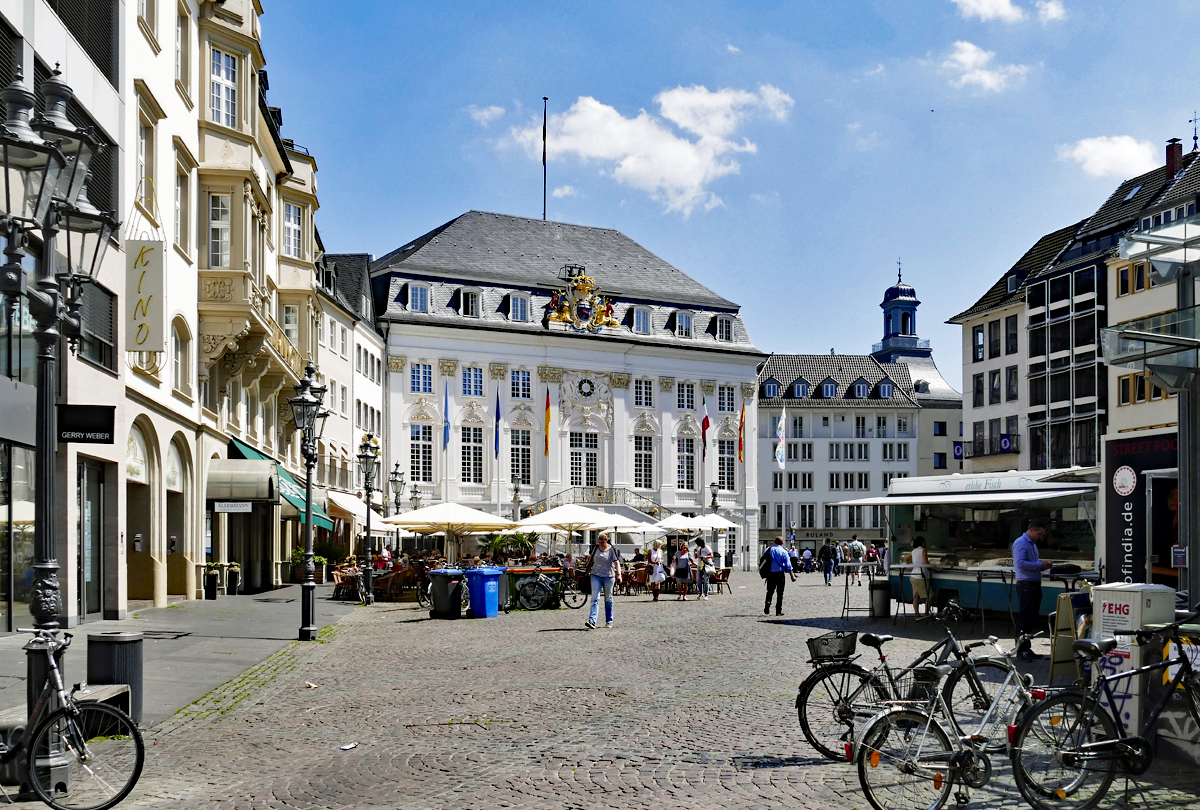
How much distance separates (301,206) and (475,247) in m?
34.0

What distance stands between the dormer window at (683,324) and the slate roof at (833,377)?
77.4ft

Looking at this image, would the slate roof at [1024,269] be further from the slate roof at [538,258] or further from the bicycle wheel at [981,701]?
the bicycle wheel at [981,701]

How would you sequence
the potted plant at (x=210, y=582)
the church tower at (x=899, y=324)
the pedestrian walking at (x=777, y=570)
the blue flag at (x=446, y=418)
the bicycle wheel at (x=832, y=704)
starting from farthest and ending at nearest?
the church tower at (x=899, y=324) < the blue flag at (x=446, y=418) < the potted plant at (x=210, y=582) < the pedestrian walking at (x=777, y=570) < the bicycle wheel at (x=832, y=704)

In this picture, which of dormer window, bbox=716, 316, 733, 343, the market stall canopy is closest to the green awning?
the market stall canopy

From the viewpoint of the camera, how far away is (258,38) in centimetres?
3256

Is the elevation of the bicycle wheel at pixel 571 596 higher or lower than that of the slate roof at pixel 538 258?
lower

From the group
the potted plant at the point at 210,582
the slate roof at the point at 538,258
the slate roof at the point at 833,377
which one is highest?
the slate roof at the point at 538,258

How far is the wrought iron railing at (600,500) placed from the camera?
7306 centimetres

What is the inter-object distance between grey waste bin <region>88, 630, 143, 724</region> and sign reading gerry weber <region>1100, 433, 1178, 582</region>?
14.3 m

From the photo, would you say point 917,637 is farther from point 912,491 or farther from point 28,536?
point 28,536

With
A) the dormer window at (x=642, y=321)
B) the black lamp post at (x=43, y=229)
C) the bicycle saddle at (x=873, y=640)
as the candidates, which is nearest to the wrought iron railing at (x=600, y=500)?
the dormer window at (x=642, y=321)

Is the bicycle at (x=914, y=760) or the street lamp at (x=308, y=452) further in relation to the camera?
the street lamp at (x=308, y=452)

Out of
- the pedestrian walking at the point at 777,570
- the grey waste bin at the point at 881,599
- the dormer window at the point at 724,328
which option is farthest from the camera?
the dormer window at the point at 724,328

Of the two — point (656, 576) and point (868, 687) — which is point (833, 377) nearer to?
point (656, 576)
